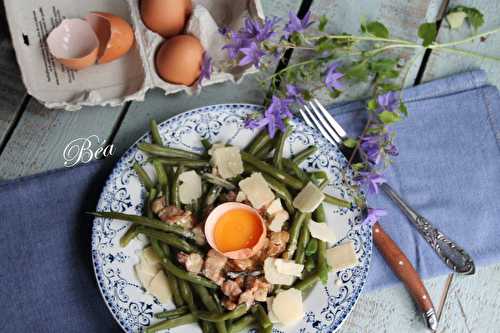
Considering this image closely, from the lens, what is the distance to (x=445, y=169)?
5.52ft

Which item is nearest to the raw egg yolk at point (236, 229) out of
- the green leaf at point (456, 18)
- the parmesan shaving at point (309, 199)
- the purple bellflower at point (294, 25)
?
the parmesan shaving at point (309, 199)

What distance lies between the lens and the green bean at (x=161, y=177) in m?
1.54

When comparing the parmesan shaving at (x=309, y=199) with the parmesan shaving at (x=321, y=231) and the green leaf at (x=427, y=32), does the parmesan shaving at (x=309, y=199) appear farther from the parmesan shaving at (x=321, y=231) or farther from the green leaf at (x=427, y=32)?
the green leaf at (x=427, y=32)

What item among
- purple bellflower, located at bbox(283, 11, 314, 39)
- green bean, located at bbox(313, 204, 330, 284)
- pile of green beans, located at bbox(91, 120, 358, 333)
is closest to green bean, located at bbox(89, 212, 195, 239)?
pile of green beans, located at bbox(91, 120, 358, 333)

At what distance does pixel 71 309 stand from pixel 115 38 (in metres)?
0.71

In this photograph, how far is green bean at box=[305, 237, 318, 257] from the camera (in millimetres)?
1522

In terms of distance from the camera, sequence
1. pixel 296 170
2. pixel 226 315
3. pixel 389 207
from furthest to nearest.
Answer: pixel 389 207
pixel 296 170
pixel 226 315

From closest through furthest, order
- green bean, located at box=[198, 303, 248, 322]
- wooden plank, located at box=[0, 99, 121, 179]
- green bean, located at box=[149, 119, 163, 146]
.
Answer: green bean, located at box=[198, 303, 248, 322] < green bean, located at box=[149, 119, 163, 146] < wooden plank, located at box=[0, 99, 121, 179]

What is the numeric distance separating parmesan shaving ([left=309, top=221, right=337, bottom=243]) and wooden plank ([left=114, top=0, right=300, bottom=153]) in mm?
387

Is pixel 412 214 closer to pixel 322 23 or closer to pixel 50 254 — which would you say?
pixel 322 23

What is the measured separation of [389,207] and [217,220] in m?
0.47

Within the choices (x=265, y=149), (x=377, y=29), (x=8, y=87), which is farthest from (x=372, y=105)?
(x=8, y=87)

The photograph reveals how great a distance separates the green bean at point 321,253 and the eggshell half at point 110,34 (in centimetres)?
65

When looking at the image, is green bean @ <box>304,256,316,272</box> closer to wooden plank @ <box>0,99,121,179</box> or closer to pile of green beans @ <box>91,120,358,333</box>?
pile of green beans @ <box>91,120,358,333</box>
